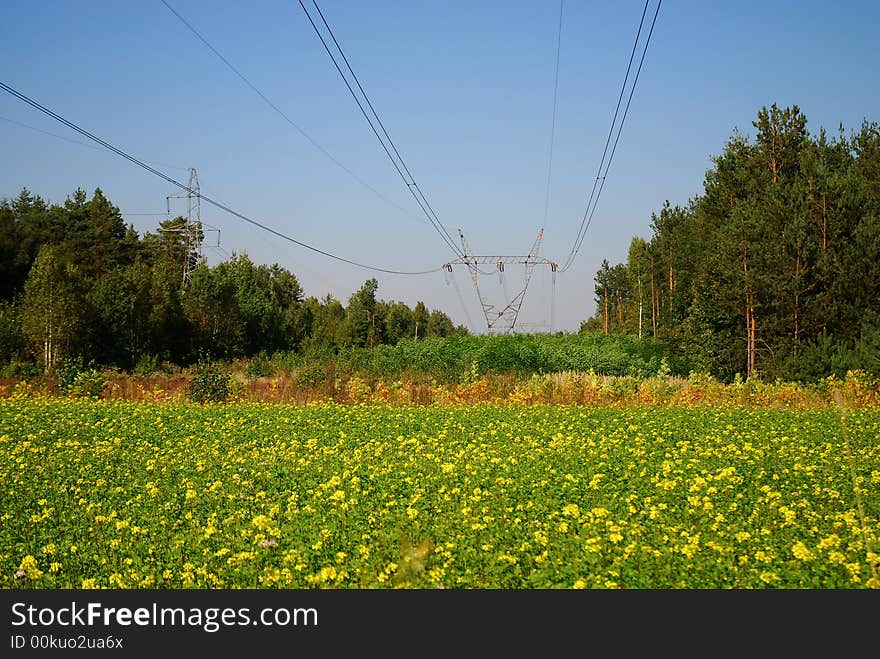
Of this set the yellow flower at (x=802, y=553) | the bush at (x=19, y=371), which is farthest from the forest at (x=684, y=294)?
the yellow flower at (x=802, y=553)

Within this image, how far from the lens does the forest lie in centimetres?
2769

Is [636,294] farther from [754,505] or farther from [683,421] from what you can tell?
[754,505]

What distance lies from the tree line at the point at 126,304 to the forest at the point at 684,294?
0.10 metres

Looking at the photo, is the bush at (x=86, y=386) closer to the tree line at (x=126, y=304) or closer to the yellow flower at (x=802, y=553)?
Result: the tree line at (x=126, y=304)

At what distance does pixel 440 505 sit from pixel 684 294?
45489 mm

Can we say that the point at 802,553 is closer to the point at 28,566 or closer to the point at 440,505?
the point at 440,505

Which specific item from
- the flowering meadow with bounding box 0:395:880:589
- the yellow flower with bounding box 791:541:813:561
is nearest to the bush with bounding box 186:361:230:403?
the flowering meadow with bounding box 0:395:880:589

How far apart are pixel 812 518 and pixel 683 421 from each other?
760 cm

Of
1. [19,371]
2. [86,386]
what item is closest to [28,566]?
[86,386]

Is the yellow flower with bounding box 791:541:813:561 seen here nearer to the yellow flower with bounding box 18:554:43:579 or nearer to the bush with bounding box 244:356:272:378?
the yellow flower with bounding box 18:554:43:579

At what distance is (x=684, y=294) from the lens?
50.1 meters

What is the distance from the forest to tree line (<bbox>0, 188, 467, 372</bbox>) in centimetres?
10

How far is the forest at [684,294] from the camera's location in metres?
27.7

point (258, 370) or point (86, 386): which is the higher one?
point (258, 370)
